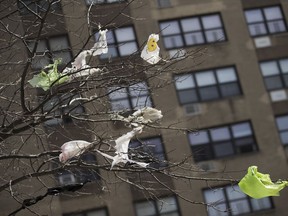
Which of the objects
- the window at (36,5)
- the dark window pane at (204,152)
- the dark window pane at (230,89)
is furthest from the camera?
the dark window pane at (230,89)

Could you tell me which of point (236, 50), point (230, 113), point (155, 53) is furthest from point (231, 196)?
point (155, 53)

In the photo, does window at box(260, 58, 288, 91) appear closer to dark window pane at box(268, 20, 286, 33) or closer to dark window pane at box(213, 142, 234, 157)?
dark window pane at box(268, 20, 286, 33)

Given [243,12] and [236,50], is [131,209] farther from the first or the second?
[243,12]

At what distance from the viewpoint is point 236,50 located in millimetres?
19422

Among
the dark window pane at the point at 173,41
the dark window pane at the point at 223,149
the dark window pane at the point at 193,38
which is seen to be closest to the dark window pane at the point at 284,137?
the dark window pane at the point at 223,149

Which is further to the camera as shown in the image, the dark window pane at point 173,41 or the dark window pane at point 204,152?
the dark window pane at point 173,41

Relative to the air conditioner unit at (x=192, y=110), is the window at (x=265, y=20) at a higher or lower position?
higher

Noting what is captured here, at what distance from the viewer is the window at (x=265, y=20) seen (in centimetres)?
2009

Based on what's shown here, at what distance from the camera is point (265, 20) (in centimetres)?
2030

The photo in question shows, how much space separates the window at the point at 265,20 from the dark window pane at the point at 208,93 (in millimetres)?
2707

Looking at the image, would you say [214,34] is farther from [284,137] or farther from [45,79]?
[45,79]

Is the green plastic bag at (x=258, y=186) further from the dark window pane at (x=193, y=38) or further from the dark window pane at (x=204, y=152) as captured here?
the dark window pane at (x=193, y=38)

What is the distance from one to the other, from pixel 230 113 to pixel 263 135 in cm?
139

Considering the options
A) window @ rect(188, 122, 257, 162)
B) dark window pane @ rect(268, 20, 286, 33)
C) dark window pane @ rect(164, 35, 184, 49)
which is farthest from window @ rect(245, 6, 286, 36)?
window @ rect(188, 122, 257, 162)
